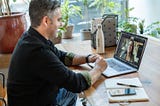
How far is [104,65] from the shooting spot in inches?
66.2

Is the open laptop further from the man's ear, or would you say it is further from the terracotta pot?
the terracotta pot

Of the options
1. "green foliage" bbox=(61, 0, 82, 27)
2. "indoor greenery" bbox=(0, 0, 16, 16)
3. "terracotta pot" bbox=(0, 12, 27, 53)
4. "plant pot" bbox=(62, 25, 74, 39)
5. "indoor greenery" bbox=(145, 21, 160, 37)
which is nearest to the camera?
"terracotta pot" bbox=(0, 12, 27, 53)

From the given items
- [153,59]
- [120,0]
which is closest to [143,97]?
[153,59]

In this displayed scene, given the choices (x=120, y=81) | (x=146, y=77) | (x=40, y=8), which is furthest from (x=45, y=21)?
(x=146, y=77)

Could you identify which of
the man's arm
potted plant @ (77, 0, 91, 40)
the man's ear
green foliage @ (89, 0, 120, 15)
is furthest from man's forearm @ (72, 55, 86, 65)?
green foliage @ (89, 0, 120, 15)

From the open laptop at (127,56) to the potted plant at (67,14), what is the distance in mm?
1272

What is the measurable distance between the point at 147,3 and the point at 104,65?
1.72 metres

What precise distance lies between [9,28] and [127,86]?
5.35 ft

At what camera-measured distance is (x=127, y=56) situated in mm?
1773

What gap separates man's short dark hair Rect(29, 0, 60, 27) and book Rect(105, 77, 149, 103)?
54 centimetres

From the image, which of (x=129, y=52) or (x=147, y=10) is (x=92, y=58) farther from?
(x=147, y=10)

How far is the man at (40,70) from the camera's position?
4.69ft

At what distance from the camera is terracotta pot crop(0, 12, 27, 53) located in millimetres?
2631

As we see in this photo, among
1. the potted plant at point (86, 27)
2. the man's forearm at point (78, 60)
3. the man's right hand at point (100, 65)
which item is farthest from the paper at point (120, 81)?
the potted plant at point (86, 27)
